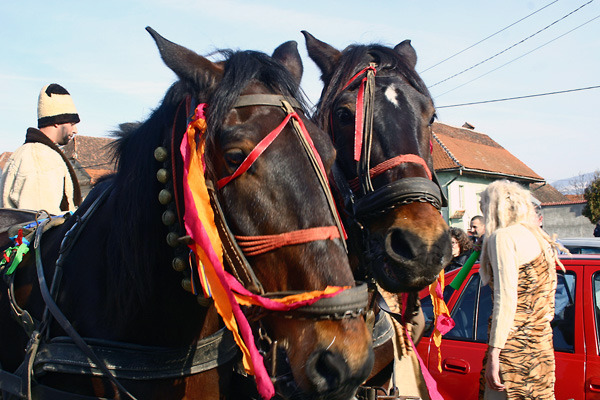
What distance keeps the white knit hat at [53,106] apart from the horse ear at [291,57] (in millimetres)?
1807

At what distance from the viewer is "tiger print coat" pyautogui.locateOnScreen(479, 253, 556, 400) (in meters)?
3.47

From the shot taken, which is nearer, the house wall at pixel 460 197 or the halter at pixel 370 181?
the halter at pixel 370 181

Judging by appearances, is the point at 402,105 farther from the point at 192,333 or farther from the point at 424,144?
the point at 192,333

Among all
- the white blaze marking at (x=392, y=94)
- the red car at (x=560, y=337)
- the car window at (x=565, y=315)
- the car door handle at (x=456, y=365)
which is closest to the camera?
the white blaze marking at (x=392, y=94)

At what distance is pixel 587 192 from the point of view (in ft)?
90.8

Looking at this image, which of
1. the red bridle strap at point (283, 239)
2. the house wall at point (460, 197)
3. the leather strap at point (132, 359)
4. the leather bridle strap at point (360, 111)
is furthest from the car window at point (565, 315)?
the house wall at point (460, 197)

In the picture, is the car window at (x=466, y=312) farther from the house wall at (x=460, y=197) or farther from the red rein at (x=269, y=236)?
the house wall at (x=460, y=197)

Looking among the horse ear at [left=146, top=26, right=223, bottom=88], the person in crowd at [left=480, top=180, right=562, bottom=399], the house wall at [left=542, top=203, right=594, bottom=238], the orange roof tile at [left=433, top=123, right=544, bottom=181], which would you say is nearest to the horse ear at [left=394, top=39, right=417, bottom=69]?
the person in crowd at [left=480, top=180, right=562, bottom=399]

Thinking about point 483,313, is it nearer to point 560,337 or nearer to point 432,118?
point 560,337

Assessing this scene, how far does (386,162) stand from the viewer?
9.20 ft

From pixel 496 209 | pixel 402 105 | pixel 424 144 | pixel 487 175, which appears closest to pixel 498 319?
pixel 496 209

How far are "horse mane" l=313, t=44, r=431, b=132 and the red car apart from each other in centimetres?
206

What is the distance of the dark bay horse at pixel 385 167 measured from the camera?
8.11ft

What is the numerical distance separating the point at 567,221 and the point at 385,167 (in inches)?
1362
